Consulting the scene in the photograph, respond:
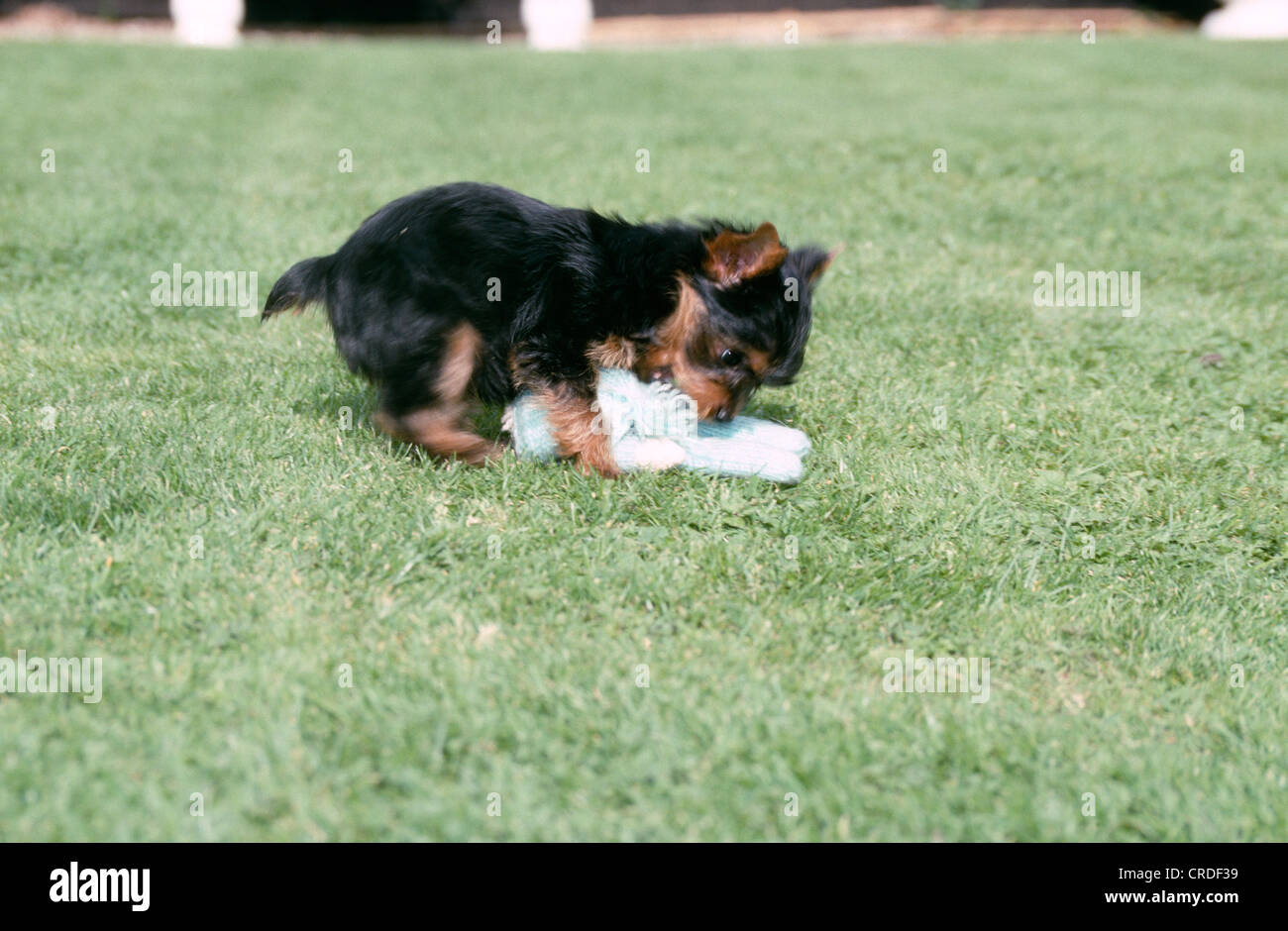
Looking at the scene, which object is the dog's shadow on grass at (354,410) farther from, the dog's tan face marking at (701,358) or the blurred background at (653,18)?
the blurred background at (653,18)

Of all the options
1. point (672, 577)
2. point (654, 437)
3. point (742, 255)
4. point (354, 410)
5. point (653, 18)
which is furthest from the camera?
point (653, 18)

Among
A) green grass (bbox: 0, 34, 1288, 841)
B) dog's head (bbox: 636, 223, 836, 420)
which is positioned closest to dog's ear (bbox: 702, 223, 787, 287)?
dog's head (bbox: 636, 223, 836, 420)

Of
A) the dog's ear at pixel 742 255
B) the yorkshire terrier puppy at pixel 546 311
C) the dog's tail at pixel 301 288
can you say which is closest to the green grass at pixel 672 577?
the yorkshire terrier puppy at pixel 546 311

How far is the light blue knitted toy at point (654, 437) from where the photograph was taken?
4.14 metres

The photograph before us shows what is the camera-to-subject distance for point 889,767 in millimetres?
2789

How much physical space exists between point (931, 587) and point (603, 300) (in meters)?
1.63

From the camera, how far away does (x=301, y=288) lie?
4242mm

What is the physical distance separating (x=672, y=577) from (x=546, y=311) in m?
1.20

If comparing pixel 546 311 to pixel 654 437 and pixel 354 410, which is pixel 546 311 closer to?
pixel 654 437

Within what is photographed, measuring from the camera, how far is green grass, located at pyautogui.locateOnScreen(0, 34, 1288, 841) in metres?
2.65

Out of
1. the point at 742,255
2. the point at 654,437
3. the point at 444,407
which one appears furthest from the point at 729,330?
the point at 444,407

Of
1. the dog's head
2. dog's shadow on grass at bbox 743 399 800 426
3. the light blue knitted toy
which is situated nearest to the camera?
the dog's head

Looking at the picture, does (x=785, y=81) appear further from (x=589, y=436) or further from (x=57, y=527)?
(x=57, y=527)

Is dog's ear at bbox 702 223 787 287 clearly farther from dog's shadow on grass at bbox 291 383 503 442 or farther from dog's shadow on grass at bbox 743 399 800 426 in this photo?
dog's shadow on grass at bbox 291 383 503 442
